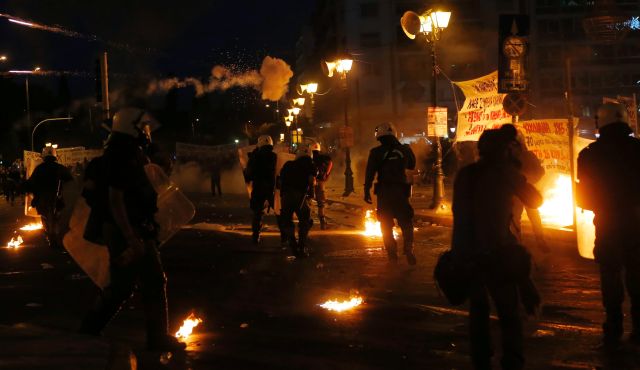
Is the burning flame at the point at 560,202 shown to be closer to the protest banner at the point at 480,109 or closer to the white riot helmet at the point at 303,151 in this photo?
the protest banner at the point at 480,109

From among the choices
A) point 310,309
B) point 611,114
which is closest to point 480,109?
point 310,309

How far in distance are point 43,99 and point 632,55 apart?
6500cm

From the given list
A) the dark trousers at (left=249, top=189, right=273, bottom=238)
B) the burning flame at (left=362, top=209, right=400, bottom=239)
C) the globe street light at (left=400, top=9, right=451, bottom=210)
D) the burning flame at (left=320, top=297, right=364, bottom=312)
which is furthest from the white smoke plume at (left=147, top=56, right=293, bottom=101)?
the burning flame at (left=320, top=297, right=364, bottom=312)

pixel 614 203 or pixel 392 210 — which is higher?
pixel 614 203

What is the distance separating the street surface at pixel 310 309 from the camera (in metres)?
5.79

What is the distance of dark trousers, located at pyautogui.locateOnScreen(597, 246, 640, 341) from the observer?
6.11m

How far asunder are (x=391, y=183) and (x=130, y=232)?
17.9ft

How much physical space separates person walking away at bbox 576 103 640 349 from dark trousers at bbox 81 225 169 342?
333 centimetres

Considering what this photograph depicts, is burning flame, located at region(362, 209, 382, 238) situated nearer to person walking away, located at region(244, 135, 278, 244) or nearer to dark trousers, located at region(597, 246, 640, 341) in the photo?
person walking away, located at region(244, 135, 278, 244)

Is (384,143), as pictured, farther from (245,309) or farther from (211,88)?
(211,88)

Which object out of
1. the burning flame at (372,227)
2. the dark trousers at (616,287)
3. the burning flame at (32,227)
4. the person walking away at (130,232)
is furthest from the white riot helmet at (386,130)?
the burning flame at (32,227)

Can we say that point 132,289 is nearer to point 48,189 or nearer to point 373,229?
point 48,189

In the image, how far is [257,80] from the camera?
117 feet

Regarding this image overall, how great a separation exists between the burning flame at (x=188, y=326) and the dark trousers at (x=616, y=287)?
3396mm
